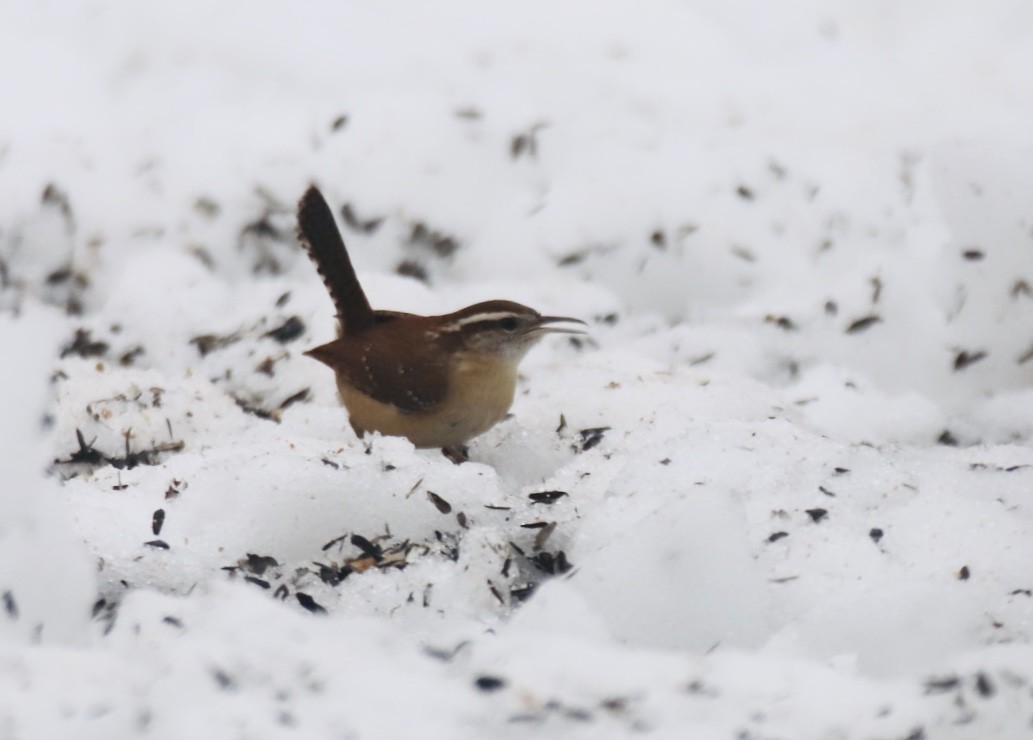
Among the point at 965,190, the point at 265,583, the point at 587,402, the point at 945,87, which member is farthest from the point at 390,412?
the point at 945,87

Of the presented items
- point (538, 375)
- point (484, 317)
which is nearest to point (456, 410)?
point (484, 317)

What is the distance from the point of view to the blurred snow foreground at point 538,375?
9.00ft

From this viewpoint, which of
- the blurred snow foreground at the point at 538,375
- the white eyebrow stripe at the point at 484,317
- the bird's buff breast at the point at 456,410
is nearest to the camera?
the blurred snow foreground at the point at 538,375

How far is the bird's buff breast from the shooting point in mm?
4773

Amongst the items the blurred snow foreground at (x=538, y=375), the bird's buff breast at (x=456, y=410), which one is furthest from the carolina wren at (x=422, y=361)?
the blurred snow foreground at (x=538, y=375)

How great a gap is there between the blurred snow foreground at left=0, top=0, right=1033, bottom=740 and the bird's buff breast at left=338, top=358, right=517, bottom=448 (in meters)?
0.16

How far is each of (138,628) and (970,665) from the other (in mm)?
1766

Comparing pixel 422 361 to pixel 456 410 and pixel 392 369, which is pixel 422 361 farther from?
pixel 456 410

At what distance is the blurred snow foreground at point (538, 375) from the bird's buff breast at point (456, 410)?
16 cm

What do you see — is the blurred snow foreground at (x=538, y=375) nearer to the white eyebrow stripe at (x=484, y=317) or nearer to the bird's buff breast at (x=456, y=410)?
the bird's buff breast at (x=456, y=410)

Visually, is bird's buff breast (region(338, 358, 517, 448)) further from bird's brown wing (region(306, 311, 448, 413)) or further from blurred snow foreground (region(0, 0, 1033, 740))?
blurred snow foreground (region(0, 0, 1033, 740))

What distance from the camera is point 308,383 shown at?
546cm

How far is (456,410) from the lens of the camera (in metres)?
4.78

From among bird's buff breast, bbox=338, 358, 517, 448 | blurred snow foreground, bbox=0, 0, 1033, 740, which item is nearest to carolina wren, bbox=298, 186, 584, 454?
bird's buff breast, bbox=338, 358, 517, 448
